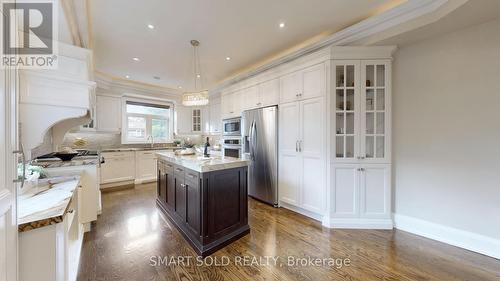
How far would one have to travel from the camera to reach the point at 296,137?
3.17m

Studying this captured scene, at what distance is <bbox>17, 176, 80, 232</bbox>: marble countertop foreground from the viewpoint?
3.23 feet

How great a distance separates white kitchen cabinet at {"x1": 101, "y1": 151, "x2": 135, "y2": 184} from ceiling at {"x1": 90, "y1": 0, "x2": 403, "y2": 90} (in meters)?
2.11

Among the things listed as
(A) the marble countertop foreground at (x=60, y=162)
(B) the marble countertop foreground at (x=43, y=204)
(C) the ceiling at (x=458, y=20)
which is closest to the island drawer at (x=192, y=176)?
(B) the marble countertop foreground at (x=43, y=204)

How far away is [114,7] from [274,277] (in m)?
3.34

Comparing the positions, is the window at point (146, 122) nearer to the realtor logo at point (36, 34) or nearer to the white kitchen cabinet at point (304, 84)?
the realtor logo at point (36, 34)

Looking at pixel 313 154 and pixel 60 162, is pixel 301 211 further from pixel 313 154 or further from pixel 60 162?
pixel 60 162

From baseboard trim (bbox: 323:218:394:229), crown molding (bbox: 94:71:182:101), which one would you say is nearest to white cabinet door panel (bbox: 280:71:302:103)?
baseboard trim (bbox: 323:218:394:229)

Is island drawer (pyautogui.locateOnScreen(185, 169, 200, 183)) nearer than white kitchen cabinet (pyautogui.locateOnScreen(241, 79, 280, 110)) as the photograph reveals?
Yes

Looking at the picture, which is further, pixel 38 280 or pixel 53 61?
pixel 53 61

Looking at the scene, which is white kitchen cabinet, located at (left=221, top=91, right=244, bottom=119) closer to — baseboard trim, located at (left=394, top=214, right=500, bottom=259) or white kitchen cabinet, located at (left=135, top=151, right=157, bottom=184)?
white kitchen cabinet, located at (left=135, top=151, right=157, bottom=184)

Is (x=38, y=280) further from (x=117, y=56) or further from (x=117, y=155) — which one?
(x=117, y=155)

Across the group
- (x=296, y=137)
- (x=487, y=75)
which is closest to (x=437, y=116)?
(x=487, y=75)

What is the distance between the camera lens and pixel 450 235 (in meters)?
2.28

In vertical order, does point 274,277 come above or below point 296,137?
below
